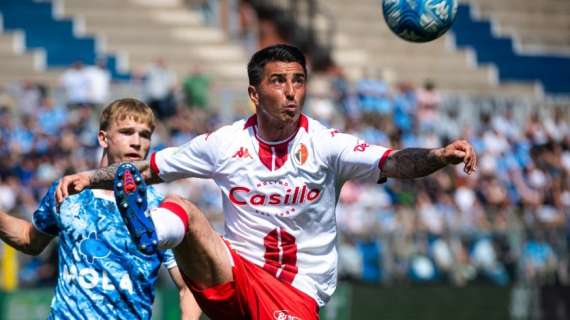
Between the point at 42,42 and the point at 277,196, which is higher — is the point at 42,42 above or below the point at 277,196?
below

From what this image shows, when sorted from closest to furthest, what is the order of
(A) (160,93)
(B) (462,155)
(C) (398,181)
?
1. (B) (462,155)
2. (C) (398,181)
3. (A) (160,93)

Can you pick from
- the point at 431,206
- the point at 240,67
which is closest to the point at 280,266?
the point at 431,206

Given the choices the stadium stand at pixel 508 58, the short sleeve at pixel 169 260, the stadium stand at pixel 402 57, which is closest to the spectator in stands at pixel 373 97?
the stadium stand at pixel 402 57

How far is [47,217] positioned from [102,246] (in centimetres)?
40

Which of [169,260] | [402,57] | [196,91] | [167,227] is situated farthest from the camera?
[402,57]

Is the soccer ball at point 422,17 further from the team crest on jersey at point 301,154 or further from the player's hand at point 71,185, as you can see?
the player's hand at point 71,185

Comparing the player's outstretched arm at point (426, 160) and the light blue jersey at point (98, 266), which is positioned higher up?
the player's outstretched arm at point (426, 160)

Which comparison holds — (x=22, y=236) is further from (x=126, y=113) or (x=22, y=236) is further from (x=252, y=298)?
(x=252, y=298)

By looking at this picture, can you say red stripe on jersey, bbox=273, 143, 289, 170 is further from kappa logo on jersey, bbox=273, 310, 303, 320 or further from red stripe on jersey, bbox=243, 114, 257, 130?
kappa logo on jersey, bbox=273, 310, 303, 320

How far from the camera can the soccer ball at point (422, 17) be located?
266 inches

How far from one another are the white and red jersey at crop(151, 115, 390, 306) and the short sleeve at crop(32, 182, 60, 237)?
0.61 m

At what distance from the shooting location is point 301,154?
653cm

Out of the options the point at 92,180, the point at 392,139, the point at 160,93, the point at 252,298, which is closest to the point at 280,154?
the point at 252,298

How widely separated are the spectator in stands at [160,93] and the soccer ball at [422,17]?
1287 cm
